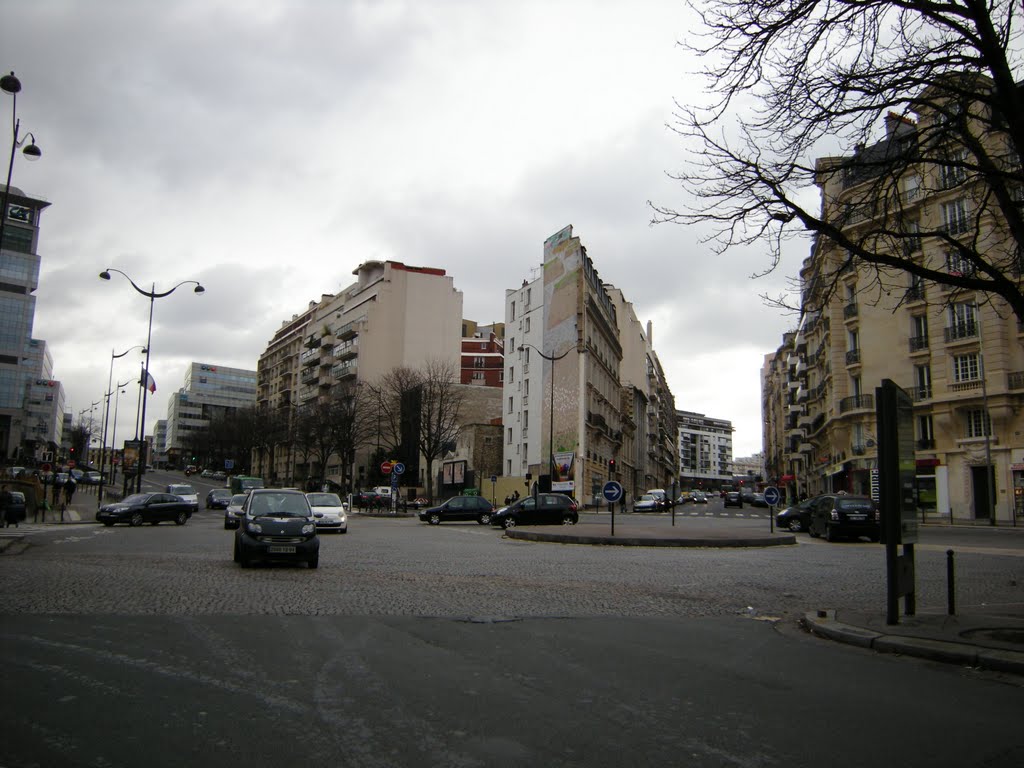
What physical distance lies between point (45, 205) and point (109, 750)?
139m

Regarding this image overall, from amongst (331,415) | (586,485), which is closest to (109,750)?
(586,485)

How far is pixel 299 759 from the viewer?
4172 mm

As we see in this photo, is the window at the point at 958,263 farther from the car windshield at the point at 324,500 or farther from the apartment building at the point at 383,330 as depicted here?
the apartment building at the point at 383,330

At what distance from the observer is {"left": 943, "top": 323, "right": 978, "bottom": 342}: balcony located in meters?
44.2

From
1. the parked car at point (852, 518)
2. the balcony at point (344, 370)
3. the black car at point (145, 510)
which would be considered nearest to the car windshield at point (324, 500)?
the black car at point (145, 510)

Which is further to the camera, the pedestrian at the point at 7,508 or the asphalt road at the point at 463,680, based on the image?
the pedestrian at the point at 7,508

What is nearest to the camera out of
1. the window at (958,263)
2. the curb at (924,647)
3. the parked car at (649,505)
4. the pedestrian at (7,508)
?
the curb at (924,647)

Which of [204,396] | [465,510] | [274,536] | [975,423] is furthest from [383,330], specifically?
[204,396]

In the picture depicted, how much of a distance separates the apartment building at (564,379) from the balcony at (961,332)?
2355 centimetres

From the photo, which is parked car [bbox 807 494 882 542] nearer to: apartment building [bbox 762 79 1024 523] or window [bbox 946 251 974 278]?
apartment building [bbox 762 79 1024 523]

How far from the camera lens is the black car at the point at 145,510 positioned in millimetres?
31584

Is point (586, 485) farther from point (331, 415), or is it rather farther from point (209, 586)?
point (209, 586)

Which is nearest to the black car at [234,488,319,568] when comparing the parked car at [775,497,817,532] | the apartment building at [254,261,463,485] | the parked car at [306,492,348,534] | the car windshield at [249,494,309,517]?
the car windshield at [249,494,309,517]

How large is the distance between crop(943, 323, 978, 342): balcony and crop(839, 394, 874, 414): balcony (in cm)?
663
